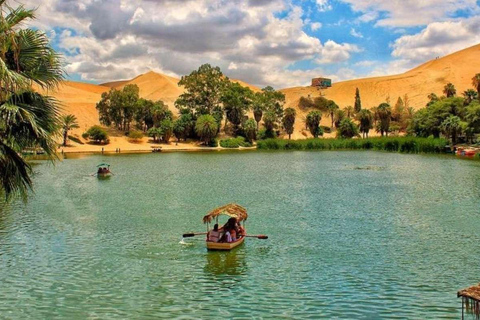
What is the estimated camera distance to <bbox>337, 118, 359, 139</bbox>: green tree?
389 feet

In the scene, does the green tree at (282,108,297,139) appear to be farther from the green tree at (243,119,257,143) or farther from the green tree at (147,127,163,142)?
the green tree at (147,127,163,142)

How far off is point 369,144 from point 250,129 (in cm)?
3041

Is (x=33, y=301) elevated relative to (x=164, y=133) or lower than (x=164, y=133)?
lower

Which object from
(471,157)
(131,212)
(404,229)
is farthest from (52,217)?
(471,157)

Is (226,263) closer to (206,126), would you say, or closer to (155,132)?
(206,126)

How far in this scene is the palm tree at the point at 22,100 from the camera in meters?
9.85

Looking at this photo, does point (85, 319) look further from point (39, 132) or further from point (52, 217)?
point (52, 217)

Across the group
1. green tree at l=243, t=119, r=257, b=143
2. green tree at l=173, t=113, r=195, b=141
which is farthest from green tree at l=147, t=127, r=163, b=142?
green tree at l=243, t=119, r=257, b=143

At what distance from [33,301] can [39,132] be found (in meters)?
7.64

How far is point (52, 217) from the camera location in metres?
29.5

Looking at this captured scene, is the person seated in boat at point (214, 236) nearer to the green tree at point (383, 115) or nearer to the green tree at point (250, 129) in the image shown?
the green tree at point (250, 129)

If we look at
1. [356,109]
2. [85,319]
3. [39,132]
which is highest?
[356,109]

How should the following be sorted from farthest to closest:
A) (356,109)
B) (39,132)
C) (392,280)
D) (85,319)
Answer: (356,109) < (392,280) < (85,319) < (39,132)

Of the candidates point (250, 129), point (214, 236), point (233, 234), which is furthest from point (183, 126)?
point (214, 236)
